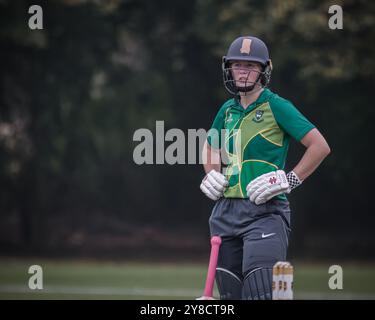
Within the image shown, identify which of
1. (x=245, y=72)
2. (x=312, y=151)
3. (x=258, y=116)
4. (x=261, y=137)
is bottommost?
(x=312, y=151)

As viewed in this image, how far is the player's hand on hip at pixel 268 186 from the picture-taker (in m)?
6.15

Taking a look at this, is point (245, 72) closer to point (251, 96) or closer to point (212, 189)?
point (251, 96)

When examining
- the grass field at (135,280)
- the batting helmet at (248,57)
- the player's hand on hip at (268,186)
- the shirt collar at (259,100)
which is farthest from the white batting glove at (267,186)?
the grass field at (135,280)

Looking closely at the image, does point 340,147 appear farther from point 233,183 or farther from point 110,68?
point 233,183

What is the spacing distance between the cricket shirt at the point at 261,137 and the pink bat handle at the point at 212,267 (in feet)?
1.22

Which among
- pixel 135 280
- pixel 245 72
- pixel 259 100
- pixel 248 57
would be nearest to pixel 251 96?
pixel 259 100

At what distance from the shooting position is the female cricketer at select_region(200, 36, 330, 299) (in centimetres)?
620

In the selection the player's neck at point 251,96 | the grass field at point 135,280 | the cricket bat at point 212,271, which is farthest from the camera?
the grass field at point 135,280

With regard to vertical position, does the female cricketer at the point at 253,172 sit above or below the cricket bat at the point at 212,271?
above

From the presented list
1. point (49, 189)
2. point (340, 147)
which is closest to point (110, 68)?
point (49, 189)

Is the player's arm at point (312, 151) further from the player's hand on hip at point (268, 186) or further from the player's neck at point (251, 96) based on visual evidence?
the player's neck at point (251, 96)

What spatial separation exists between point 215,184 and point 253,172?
0.28 meters

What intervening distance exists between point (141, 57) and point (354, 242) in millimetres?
6697

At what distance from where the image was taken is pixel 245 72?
644 cm
